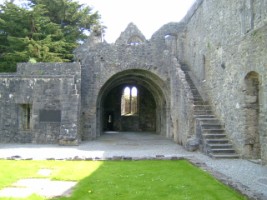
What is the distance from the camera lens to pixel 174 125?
1773 cm

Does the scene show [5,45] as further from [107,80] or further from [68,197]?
[68,197]

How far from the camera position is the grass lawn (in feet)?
21.0

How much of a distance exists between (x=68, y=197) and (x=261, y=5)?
7503 mm

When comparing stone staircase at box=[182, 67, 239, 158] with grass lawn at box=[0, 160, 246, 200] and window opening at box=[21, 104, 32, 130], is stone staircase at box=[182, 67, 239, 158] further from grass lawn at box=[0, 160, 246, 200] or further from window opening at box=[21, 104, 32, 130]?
window opening at box=[21, 104, 32, 130]

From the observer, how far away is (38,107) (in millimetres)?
16219

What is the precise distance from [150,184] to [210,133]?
597cm

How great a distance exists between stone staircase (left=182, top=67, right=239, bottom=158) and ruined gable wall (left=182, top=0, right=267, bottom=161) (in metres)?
0.31

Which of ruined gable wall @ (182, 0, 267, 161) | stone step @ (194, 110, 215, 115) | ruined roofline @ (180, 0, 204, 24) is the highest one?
ruined roofline @ (180, 0, 204, 24)

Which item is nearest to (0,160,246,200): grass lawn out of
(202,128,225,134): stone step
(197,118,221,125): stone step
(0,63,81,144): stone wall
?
(202,128,225,134): stone step

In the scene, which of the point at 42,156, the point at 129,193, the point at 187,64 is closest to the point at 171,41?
the point at 187,64

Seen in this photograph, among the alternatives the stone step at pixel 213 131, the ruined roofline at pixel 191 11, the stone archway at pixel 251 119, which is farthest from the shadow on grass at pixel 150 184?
the ruined roofline at pixel 191 11

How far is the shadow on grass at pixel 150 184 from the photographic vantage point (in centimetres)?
633

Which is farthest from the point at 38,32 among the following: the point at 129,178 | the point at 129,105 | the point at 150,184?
the point at 150,184

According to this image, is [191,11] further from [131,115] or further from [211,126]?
[131,115]
